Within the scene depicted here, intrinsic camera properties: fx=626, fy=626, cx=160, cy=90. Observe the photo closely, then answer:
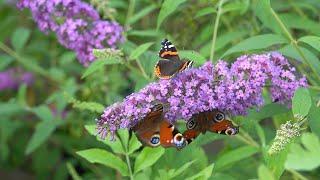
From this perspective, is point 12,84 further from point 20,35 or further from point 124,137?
point 124,137

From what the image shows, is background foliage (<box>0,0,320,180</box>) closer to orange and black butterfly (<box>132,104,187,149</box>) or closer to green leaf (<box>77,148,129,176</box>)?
green leaf (<box>77,148,129,176</box>)

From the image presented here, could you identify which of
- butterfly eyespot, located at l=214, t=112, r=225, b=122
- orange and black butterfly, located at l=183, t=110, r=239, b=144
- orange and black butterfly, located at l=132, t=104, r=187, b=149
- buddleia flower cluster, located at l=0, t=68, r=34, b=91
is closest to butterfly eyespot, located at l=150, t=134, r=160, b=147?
orange and black butterfly, located at l=132, t=104, r=187, b=149

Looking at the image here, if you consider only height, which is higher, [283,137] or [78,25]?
[78,25]

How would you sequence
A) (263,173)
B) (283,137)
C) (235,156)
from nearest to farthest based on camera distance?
(263,173), (283,137), (235,156)

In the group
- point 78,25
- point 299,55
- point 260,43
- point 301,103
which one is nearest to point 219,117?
point 301,103

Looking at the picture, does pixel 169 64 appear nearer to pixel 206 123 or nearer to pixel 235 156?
pixel 206 123

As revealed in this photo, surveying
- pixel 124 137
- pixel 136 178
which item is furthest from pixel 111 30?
pixel 136 178

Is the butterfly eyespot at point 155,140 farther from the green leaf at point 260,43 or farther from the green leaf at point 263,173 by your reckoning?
the green leaf at point 263,173
